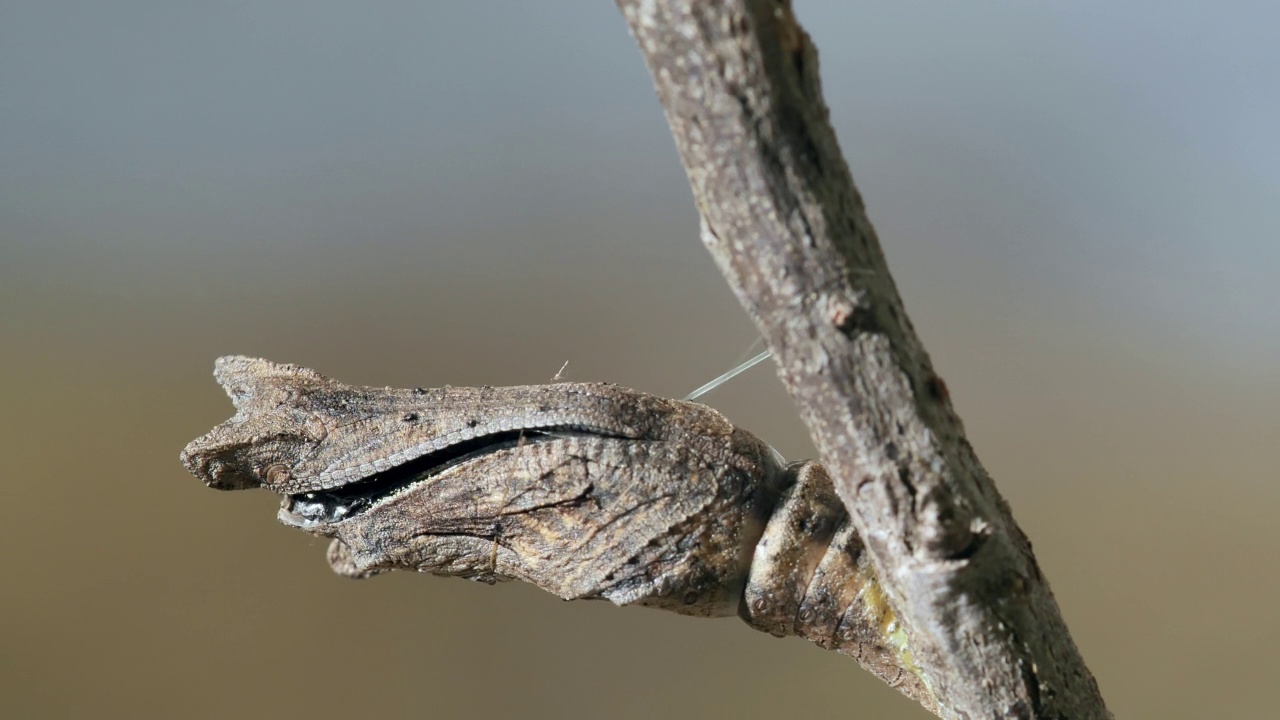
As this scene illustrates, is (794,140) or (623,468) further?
(623,468)

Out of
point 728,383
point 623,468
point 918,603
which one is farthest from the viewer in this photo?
point 728,383

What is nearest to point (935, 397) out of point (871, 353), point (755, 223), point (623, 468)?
point (871, 353)

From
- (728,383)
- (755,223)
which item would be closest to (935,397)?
(755,223)

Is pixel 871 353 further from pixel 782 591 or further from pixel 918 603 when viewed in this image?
pixel 782 591

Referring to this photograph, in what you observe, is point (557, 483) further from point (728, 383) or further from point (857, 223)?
point (728, 383)

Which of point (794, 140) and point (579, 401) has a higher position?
point (794, 140)

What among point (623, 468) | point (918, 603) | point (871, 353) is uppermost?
point (871, 353)

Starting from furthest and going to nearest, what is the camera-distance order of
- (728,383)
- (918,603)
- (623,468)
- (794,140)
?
(728,383), (623,468), (918,603), (794,140)
